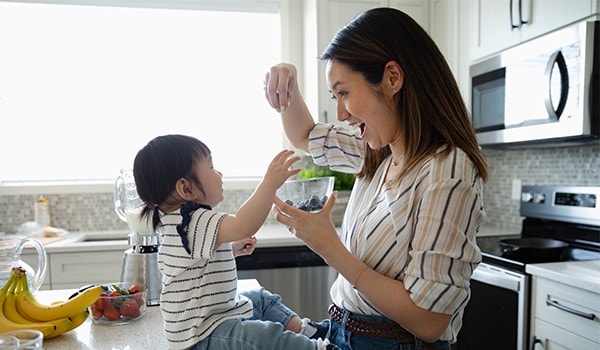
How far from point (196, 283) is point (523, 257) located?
4.74 ft

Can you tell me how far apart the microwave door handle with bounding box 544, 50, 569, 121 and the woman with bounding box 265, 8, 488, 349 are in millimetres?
1250

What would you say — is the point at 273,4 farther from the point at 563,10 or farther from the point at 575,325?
the point at 575,325

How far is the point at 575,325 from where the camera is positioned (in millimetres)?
1604

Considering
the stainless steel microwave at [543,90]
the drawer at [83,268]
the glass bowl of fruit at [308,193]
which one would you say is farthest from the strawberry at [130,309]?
the stainless steel microwave at [543,90]

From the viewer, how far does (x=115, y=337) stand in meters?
1.03

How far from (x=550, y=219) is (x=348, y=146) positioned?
1.55 meters

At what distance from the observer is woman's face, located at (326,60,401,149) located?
1000 millimetres

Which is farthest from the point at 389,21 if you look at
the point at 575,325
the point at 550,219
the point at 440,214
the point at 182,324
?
the point at 550,219

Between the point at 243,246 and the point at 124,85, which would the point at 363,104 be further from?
the point at 124,85

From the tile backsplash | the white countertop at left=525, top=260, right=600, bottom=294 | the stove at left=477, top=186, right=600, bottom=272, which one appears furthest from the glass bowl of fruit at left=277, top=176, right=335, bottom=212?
the tile backsplash

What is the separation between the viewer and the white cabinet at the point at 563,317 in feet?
5.05

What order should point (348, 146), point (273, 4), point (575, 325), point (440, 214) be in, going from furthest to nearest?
point (273, 4) → point (575, 325) → point (348, 146) → point (440, 214)

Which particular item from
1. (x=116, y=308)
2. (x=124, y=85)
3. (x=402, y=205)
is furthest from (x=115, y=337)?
(x=124, y=85)

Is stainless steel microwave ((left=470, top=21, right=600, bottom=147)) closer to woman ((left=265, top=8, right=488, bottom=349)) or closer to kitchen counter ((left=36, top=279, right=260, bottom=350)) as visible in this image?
woman ((left=265, top=8, right=488, bottom=349))
